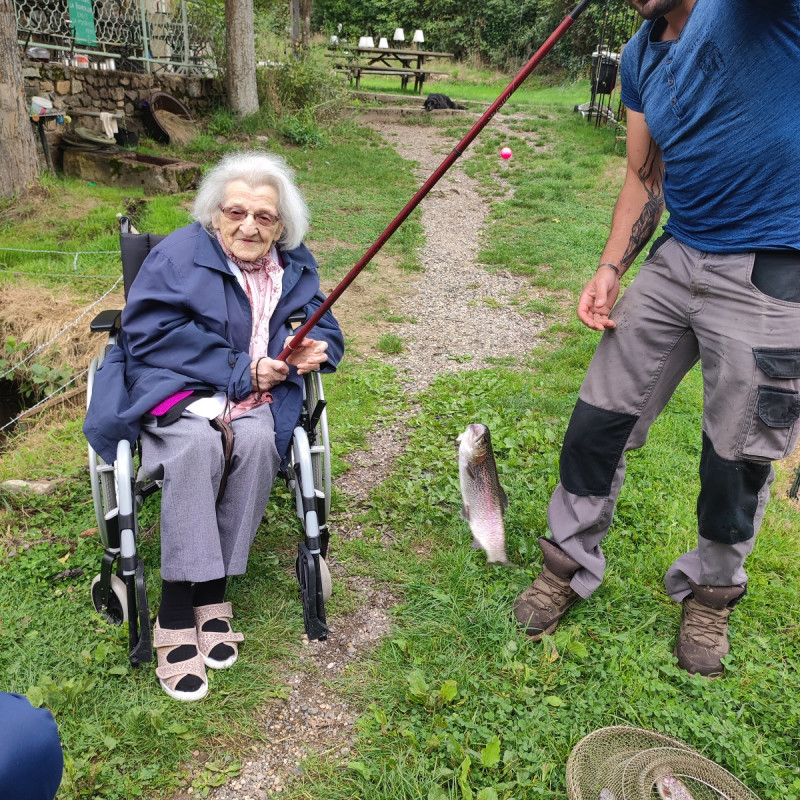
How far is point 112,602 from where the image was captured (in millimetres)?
2523

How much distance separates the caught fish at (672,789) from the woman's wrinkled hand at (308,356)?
169 cm

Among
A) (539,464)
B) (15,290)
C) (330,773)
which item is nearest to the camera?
(330,773)

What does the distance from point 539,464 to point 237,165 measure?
6.56 ft

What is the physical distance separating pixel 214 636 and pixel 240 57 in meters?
10.7

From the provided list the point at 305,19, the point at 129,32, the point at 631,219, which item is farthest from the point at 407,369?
the point at 305,19

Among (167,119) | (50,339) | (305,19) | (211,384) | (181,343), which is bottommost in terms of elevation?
(50,339)

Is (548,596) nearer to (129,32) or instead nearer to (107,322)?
(107,322)

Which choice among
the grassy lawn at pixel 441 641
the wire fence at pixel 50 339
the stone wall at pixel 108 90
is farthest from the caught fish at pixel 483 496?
the stone wall at pixel 108 90

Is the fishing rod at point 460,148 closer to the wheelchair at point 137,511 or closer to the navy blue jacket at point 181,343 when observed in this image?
the navy blue jacket at point 181,343

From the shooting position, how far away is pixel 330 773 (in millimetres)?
2057

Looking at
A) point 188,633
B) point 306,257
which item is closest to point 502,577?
point 188,633

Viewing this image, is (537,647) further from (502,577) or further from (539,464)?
(539,464)

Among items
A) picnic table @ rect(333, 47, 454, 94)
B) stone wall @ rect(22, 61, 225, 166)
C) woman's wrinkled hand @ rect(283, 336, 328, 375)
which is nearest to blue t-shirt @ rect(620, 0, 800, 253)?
woman's wrinkled hand @ rect(283, 336, 328, 375)

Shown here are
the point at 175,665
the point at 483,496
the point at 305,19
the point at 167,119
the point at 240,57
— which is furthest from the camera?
the point at 305,19
